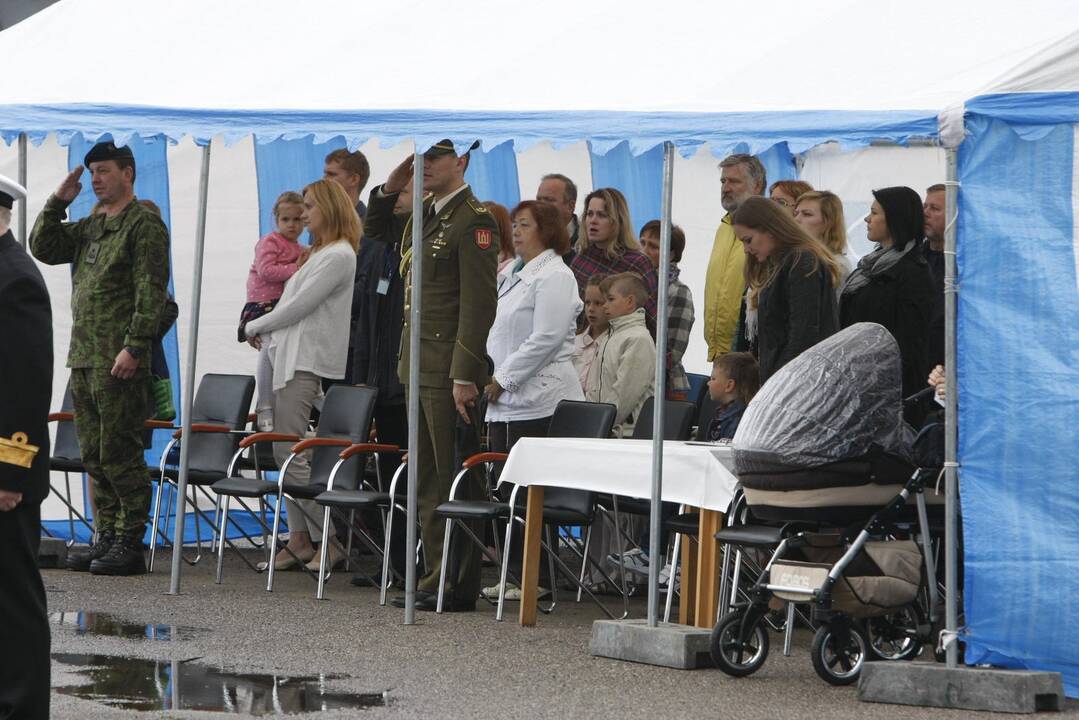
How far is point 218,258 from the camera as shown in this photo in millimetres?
12328

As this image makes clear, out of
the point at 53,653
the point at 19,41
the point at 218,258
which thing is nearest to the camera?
the point at 53,653

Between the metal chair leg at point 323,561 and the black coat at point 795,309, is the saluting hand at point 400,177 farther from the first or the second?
the black coat at point 795,309

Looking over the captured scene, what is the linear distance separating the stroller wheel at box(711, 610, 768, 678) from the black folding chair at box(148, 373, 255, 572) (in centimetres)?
398

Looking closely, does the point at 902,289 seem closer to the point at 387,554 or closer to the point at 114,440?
the point at 387,554

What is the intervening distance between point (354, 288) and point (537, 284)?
1.86m

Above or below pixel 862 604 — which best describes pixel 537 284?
above

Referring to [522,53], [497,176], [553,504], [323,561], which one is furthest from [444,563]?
[497,176]

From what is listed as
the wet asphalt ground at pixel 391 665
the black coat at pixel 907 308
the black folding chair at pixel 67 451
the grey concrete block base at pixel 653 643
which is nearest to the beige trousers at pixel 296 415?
the wet asphalt ground at pixel 391 665

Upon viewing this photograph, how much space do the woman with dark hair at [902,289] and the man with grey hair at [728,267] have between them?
2727 mm

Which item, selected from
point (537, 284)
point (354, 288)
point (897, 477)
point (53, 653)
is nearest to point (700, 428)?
point (537, 284)

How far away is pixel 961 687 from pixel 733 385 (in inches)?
102

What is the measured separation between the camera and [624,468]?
7652 mm

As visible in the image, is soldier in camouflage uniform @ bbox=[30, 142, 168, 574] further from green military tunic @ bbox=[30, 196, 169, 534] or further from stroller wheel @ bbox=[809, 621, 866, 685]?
stroller wheel @ bbox=[809, 621, 866, 685]

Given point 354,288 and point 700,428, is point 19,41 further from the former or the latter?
point 700,428
